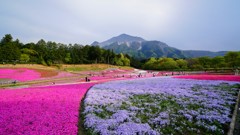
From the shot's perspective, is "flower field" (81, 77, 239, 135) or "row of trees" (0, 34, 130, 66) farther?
"row of trees" (0, 34, 130, 66)

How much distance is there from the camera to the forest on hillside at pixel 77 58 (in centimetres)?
7669

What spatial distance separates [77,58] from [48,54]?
66.2ft

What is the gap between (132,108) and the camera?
44.1ft

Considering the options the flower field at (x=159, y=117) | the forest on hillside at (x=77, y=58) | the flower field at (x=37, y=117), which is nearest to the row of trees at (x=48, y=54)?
the forest on hillside at (x=77, y=58)

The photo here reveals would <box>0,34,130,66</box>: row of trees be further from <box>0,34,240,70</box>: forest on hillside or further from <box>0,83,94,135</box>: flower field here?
<box>0,83,94,135</box>: flower field

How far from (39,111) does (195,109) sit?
1150 centimetres

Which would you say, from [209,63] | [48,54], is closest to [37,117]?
[48,54]

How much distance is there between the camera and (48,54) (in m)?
93.8

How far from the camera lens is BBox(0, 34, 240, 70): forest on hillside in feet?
252

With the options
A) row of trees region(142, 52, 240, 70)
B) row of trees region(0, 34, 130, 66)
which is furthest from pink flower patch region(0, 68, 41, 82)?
row of trees region(142, 52, 240, 70)

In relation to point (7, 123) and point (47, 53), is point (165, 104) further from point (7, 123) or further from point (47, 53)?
point (47, 53)

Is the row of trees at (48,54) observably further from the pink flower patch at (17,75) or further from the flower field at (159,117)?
the flower field at (159,117)

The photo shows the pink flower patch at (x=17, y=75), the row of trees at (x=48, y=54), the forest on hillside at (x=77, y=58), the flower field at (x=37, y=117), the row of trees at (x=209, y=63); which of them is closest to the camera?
the flower field at (x=37, y=117)

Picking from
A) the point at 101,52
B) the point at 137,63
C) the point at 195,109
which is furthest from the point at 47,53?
the point at 195,109
